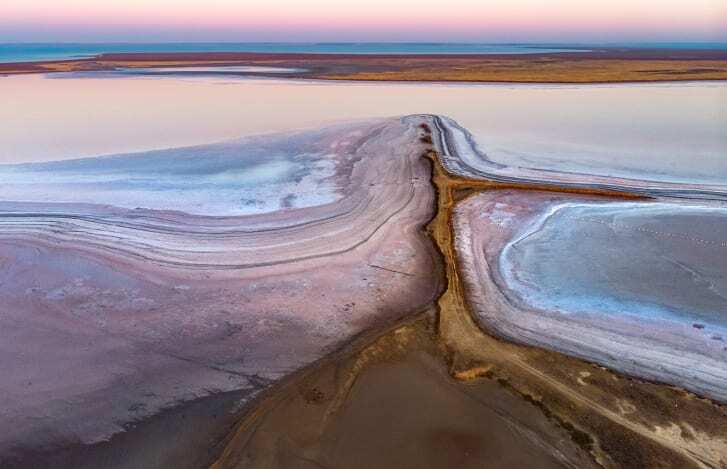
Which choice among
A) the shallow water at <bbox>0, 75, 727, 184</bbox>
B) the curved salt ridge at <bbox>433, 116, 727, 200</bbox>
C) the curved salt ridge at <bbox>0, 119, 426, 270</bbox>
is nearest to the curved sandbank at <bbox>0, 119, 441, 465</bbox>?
the curved salt ridge at <bbox>0, 119, 426, 270</bbox>

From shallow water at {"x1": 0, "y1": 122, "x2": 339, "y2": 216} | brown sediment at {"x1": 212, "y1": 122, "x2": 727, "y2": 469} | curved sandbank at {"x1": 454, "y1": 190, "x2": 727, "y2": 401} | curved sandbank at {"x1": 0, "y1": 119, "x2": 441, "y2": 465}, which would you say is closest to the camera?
brown sediment at {"x1": 212, "y1": 122, "x2": 727, "y2": 469}

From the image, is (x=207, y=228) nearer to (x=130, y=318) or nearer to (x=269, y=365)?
(x=130, y=318)

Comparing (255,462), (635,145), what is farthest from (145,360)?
(635,145)

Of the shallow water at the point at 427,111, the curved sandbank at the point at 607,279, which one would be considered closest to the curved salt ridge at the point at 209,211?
the curved sandbank at the point at 607,279

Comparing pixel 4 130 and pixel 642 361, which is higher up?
pixel 4 130

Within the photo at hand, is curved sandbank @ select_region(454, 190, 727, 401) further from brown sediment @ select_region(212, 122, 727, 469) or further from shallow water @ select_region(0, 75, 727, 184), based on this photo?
shallow water @ select_region(0, 75, 727, 184)

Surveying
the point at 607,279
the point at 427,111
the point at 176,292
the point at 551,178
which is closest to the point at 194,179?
the point at 176,292
